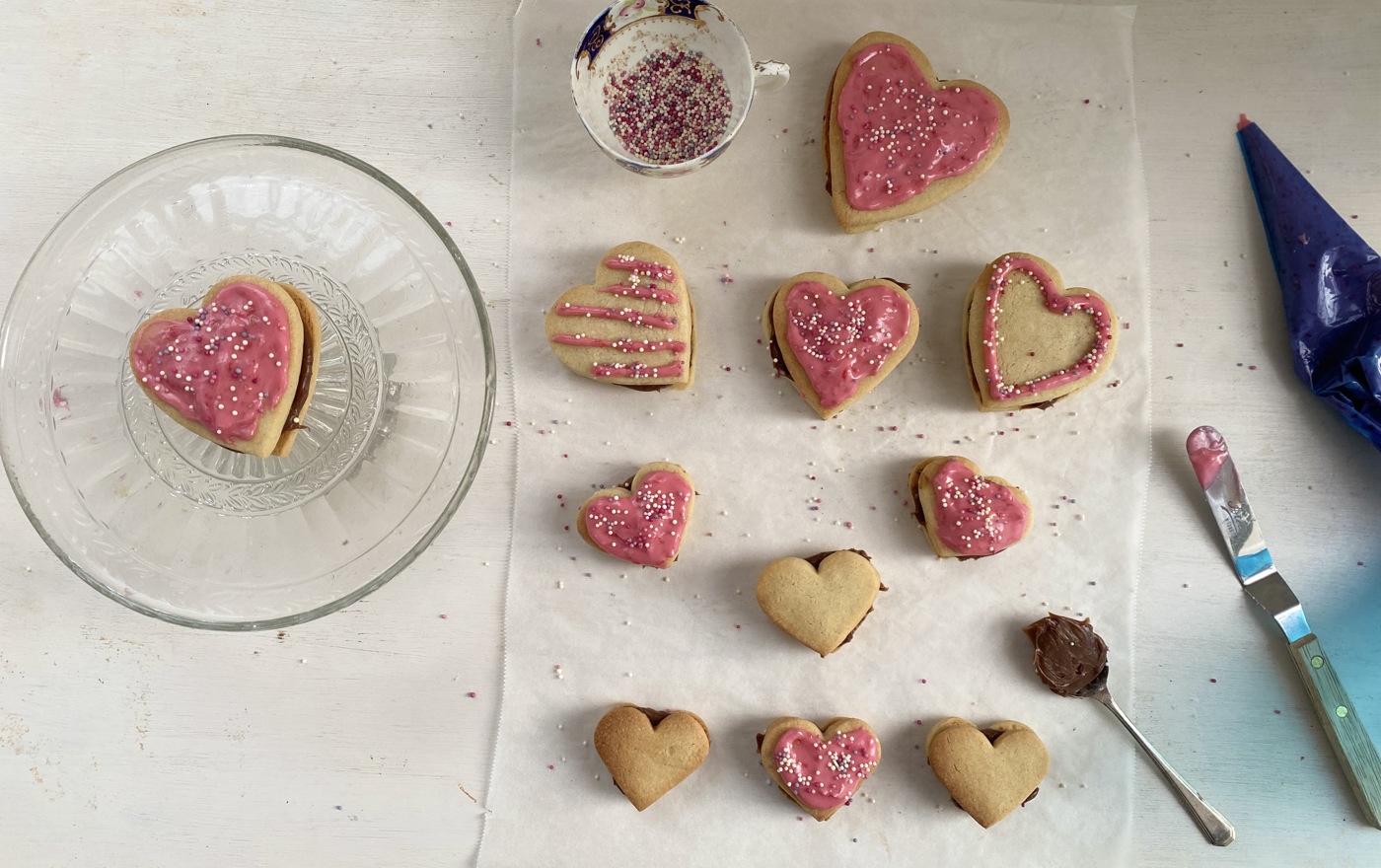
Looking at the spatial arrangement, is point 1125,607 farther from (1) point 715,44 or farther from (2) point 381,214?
(2) point 381,214

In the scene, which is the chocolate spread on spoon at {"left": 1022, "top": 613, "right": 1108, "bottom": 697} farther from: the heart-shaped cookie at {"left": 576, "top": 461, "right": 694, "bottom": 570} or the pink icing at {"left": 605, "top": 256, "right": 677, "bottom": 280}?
the pink icing at {"left": 605, "top": 256, "right": 677, "bottom": 280}

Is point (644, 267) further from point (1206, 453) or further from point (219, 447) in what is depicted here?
point (1206, 453)

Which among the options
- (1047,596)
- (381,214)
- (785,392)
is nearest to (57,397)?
(381,214)

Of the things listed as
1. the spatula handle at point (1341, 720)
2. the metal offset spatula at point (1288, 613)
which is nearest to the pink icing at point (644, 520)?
the metal offset spatula at point (1288, 613)

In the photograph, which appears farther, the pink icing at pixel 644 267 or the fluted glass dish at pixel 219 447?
the pink icing at pixel 644 267

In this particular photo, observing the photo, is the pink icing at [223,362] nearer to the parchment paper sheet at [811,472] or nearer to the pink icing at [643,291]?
the parchment paper sheet at [811,472]

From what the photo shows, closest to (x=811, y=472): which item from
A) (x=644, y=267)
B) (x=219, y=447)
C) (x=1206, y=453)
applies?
(x=644, y=267)
